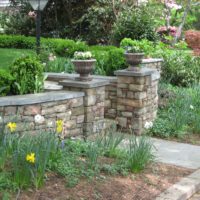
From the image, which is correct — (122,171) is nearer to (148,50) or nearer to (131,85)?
(131,85)

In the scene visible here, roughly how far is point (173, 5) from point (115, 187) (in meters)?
11.1

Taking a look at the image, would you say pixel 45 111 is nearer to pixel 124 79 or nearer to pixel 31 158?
pixel 31 158

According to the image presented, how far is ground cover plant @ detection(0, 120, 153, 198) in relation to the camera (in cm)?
471

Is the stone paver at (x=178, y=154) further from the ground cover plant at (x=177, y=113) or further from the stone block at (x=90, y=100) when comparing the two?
the stone block at (x=90, y=100)

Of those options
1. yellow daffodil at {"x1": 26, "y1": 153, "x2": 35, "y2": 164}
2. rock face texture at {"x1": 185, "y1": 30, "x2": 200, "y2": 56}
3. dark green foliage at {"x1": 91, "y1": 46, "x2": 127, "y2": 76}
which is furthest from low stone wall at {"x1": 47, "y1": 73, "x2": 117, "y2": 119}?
rock face texture at {"x1": 185, "y1": 30, "x2": 200, "y2": 56}

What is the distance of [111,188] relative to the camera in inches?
205

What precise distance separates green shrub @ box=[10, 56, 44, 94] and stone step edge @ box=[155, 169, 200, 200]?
252 cm

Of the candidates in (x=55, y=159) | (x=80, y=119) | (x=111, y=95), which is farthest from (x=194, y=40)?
(x=55, y=159)

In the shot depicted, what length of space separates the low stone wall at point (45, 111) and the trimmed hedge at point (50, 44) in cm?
535

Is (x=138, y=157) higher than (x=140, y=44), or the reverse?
(x=140, y=44)

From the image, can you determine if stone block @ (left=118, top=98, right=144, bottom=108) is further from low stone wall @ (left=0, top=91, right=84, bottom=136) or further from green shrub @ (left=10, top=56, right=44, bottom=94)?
green shrub @ (left=10, top=56, right=44, bottom=94)

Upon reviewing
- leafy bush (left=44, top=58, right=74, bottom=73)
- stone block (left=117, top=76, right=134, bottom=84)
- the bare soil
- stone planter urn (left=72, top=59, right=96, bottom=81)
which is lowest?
the bare soil

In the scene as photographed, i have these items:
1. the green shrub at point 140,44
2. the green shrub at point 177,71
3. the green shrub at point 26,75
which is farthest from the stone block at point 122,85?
the green shrub at point 177,71

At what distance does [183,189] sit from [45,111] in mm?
2117
